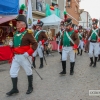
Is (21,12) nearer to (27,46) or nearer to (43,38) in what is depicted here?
(27,46)

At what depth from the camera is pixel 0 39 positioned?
1227 cm

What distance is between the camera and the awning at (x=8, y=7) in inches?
484

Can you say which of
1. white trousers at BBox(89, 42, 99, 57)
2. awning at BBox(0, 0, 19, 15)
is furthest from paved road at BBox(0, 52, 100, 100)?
awning at BBox(0, 0, 19, 15)

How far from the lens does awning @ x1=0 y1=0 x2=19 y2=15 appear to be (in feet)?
40.3

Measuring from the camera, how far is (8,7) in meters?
12.7

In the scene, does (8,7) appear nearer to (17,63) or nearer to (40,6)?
(17,63)

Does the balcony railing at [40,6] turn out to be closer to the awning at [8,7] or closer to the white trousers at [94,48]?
the awning at [8,7]

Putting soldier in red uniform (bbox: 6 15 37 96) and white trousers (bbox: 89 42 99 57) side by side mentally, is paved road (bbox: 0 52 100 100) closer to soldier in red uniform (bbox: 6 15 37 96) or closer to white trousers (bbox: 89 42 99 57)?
soldier in red uniform (bbox: 6 15 37 96)

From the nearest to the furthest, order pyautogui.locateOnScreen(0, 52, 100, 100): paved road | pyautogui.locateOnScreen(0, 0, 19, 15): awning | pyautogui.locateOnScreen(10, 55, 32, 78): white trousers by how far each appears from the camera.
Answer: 1. pyautogui.locateOnScreen(0, 52, 100, 100): paved road
2. pyautogui.locateOnScreen(10, 55, 32, 78): white trousers
3. pyautogui.locateOnScreen(0, 0, 19, 15): awning

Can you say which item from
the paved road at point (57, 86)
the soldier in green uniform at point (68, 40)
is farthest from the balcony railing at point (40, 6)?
the paved road at point (57, 86)

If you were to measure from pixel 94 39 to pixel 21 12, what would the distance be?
4.40 metres

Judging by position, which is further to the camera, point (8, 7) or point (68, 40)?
point (8, 7)

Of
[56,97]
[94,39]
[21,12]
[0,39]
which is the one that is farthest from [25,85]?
[0,39]

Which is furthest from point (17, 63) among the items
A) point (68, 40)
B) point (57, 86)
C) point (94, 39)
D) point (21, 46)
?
point (94, 39)
